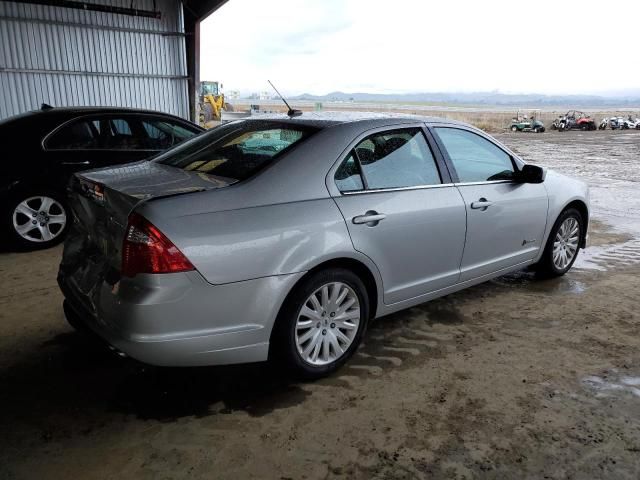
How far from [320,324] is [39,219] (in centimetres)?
390

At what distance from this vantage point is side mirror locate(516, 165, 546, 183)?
395 cm

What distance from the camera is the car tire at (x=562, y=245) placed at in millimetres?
4535

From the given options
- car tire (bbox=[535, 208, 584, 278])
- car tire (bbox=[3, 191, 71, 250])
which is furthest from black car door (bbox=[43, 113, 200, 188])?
car tire (bbox=[535, 208, 584, 278])

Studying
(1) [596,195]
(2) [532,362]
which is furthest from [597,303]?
(1) [596,195]

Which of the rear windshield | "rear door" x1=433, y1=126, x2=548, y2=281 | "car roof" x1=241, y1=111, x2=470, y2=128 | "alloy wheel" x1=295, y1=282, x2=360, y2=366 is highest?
"car roof" x1=241, y1=111, x2=470, y2=128

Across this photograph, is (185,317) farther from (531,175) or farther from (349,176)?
(531,175)

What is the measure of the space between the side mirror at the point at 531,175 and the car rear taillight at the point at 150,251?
281 cm

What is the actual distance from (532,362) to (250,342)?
186 centimetres

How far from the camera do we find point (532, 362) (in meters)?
3.23

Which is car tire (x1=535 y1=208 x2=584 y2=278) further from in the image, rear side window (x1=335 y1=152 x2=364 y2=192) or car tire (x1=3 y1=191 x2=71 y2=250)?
car tire (x1=3 y1=191 x2=71 y2=250)

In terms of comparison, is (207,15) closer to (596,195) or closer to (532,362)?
(596,195)

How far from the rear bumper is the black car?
3.14 metres

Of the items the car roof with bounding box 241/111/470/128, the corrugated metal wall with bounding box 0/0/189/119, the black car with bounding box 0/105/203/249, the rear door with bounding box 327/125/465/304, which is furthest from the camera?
the corrugated metal wall with bounding box 0/0/189/119

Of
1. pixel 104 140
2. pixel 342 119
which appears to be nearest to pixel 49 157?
pixel 104 140
